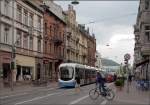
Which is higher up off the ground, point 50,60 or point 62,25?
point 62,25

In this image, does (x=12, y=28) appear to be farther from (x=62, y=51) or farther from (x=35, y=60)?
(x=62, y=51)

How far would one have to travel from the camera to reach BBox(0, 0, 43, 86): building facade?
4672 cm

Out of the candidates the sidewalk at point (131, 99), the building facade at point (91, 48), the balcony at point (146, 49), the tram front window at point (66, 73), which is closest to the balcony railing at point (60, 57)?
the tram front window at point (66, 73)

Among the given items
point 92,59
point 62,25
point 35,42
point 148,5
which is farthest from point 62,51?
point 92,59

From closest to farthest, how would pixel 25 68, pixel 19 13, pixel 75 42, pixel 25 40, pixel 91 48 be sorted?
pixel 19 13 → pixel 25 68 → pixel 25 40 → pixel 75 42 → pixel 91 48

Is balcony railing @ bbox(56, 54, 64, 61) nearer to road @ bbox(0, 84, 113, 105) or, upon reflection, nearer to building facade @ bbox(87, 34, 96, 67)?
building facade @ bbox(87, 34, 96, 67)

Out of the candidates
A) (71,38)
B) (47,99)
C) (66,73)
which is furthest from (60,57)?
(47,99)

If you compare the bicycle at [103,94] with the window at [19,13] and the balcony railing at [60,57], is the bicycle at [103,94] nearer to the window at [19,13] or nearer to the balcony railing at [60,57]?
the window at [19,13]

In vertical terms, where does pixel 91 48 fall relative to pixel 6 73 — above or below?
above

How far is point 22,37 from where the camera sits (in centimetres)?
5344

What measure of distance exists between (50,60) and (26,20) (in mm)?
16089

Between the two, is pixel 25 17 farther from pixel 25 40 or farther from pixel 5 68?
pixel 5 68

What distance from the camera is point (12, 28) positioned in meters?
48.6

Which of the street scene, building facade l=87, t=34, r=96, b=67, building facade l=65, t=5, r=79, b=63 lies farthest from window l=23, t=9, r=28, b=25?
building facade l=87, t=34, r=96, b=67
